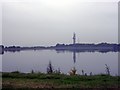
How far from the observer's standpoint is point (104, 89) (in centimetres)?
1002

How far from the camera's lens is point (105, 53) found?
1588 inches

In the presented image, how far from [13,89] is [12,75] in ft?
13.4

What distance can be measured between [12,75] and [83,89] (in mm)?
4963

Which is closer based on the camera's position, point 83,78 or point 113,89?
point 113,89

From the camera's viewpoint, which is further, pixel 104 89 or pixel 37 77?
pixel 37 77

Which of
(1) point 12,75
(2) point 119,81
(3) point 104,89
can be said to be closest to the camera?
(3) point 104,89

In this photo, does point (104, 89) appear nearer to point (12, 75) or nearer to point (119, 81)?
point (119, 81)

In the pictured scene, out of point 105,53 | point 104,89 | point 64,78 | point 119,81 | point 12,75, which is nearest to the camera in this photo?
point 104,89

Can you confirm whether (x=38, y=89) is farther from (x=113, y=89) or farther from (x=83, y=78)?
(x=83, y=78)

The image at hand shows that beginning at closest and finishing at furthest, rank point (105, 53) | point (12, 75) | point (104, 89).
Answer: point (104, 89)
point (12, 75)
point (105, 53)

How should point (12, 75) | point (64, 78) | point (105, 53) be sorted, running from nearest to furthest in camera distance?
point (64, 78)
point (12, 75)
point (105, 53)

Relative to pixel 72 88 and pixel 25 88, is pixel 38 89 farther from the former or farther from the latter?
pixel 72 88

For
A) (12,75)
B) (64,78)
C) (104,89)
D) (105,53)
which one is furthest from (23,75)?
(105,53)

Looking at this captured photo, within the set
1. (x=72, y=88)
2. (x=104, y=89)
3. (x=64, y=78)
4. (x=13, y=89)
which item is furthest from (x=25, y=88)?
(x=64, y=78)
